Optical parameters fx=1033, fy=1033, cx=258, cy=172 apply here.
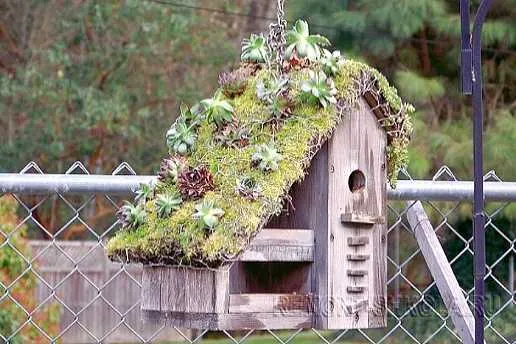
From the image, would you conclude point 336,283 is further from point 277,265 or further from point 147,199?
point 147,199

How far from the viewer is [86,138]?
492 inches

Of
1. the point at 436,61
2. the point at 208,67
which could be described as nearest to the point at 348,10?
the point at 436,61

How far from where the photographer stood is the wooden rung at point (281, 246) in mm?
1686

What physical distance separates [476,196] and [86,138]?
11.1 metres

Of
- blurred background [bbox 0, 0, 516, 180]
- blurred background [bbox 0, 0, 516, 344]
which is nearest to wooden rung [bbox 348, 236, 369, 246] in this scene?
blurred background [bbox 0, 0, 516, 344]

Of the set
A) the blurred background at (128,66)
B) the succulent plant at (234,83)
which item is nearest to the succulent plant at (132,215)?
the succulent plant at (234,83)

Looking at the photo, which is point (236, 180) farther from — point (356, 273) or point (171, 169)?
point (356, 273)

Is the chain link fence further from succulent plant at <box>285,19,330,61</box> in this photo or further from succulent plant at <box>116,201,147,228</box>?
succulent plant at <box>285,19,330,61</box>

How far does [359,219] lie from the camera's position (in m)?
1.80

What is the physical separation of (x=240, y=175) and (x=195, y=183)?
7 cm

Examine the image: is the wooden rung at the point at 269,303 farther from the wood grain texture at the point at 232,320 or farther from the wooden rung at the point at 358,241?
the wooden rung at the point at 358,241

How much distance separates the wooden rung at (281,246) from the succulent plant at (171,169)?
0.17 meters

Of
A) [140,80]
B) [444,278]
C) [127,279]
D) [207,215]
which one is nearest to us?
[207,215]

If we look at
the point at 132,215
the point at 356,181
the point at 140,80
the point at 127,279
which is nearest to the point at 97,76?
the point at 140,80
